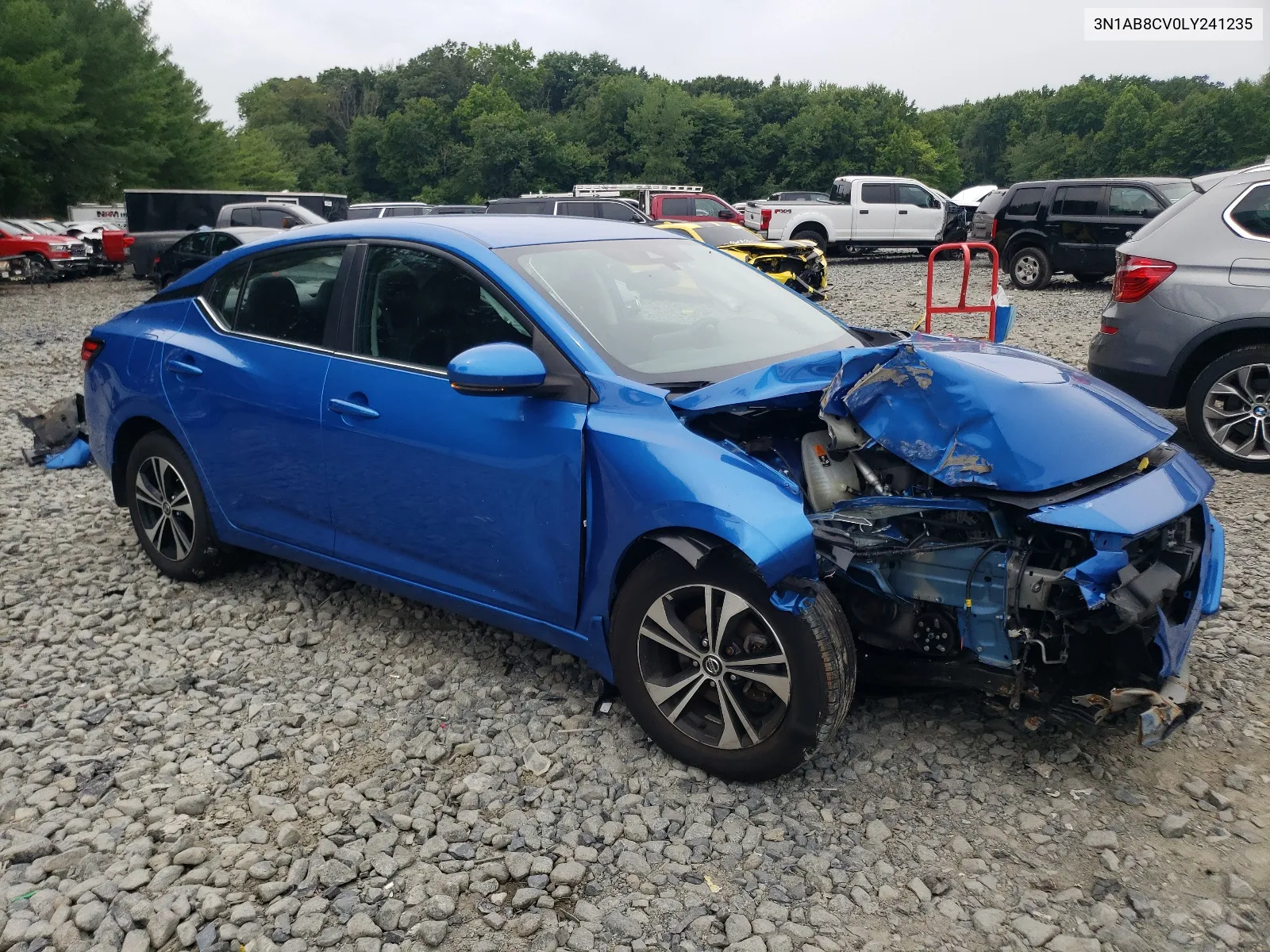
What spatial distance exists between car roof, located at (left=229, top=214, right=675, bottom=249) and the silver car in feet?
11.4

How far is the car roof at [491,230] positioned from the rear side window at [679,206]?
20.0 m

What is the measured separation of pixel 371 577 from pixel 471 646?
1.66 ft

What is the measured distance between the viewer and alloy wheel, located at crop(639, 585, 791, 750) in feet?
9.55

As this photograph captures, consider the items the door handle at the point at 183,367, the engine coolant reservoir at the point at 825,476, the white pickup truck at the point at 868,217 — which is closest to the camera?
the engine coolant reservoir at the point at 825,476

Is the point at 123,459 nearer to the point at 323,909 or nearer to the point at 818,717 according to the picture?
the point at 323,909

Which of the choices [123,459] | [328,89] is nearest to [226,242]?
[123,459]

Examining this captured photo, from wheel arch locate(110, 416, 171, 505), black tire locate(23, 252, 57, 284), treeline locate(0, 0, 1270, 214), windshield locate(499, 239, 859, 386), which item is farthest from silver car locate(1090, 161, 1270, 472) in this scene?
treeline locate(0, 0, 1270, 214)

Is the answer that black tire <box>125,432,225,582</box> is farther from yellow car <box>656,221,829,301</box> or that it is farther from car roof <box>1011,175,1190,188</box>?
car roof <box>1011,175,1190,188</box>

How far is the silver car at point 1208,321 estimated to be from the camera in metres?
5.89

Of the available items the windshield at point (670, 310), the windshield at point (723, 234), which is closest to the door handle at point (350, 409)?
the windshield at point (670, 310)

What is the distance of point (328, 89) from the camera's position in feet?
377

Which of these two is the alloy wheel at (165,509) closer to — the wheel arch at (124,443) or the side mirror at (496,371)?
the wheel arch at (124,443)

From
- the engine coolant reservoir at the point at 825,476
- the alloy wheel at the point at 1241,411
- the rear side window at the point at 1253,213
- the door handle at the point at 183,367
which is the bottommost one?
the alloy wheel at the point at 1241,411

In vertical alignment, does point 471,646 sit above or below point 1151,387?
below
